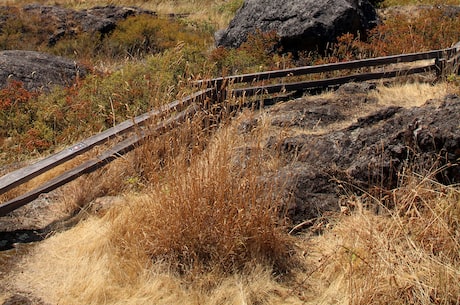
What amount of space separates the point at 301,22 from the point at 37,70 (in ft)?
19.4

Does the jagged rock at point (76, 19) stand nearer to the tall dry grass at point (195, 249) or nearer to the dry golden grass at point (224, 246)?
the dry golden grass at point (224, 246)

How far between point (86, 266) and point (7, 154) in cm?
380

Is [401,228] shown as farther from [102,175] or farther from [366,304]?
[102,175]

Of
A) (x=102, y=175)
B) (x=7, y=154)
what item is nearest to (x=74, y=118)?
(x=7, y=154)

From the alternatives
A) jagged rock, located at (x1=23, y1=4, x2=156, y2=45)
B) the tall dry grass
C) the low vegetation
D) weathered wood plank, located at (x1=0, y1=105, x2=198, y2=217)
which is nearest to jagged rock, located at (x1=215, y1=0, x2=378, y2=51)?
jagged rock, located at (x1=23, y1=4, x2=156, y2=45)

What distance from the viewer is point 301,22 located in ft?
42.1

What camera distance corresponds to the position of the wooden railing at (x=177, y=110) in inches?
223

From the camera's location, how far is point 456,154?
547cm

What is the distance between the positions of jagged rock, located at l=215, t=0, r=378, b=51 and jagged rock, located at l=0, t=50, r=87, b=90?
409 centimetres

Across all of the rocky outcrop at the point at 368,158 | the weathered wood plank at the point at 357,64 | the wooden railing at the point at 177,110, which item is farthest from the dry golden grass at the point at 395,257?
the weathered wood plank at the point at 357,64

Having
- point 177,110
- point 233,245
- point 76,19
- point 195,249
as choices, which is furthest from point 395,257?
point 76,19

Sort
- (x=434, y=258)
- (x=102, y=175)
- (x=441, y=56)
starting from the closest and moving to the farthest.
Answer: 1. (x=434, y=258)
2. (x=102, y=175)
3. (x=441, y=56)

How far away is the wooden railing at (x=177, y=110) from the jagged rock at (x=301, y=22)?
6.61 ft

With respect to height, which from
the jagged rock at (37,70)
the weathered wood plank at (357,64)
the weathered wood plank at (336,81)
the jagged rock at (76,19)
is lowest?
the jagged rock at (76,19)
